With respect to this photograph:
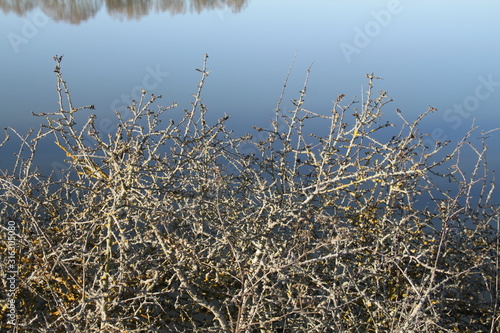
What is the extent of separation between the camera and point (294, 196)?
3.49 meters

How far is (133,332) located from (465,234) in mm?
1935

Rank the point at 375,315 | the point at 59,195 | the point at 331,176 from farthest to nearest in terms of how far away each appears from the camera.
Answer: the point at 59,195, the point at 331,176, the point at 375,315

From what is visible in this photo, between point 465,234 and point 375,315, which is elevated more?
point 465,234

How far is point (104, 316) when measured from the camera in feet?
9.41

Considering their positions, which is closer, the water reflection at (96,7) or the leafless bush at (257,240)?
the leafless bush at (257,240)

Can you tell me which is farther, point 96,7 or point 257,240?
point 96,7

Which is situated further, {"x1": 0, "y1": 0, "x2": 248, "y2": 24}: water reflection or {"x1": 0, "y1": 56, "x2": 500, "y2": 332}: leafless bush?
{"x1": 0, "y1": 0, "x2": 248, "y2": 24}: water reflection

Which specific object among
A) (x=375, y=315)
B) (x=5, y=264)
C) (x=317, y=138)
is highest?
(x=317, y=138)

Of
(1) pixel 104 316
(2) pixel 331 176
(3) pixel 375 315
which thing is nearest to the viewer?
(1) pixel 104 316

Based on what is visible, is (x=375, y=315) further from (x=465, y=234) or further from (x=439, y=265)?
(x=465, y=234)

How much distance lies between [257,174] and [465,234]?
124 centimetres

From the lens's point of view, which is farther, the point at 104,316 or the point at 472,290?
the point at 472,290

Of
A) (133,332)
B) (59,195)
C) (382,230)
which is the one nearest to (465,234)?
(382,230)

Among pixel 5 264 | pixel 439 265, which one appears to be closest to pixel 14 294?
pixel 5 264
